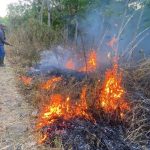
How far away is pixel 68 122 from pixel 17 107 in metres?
2.04

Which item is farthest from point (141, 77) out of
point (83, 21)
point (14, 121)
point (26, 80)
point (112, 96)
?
point (83, 21)

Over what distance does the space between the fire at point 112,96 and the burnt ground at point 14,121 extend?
142cm

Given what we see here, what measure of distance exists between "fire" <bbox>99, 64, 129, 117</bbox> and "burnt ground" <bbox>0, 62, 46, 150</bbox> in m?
1.42

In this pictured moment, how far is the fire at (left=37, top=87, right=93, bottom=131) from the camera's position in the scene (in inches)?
214

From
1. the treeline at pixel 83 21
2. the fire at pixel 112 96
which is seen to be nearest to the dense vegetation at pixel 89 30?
the treeline at pixel 83 21

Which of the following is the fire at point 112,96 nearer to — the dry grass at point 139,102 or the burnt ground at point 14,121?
the dry grass at point 139,102

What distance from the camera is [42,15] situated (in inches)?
722

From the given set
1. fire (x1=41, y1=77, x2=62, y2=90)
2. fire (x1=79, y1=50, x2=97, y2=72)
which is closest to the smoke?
fire (x1=79, y1=50, x2=97, y2=72)

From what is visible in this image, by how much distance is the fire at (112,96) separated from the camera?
220 inches

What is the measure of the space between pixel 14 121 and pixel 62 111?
117 cm

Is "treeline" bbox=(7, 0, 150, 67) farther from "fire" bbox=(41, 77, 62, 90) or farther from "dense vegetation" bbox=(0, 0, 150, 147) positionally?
"fire" bbox=(41, 77, 62, 90)

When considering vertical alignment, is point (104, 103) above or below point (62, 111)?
above

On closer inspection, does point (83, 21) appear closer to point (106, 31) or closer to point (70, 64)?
point (106, 31)

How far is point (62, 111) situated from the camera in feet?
18.3
